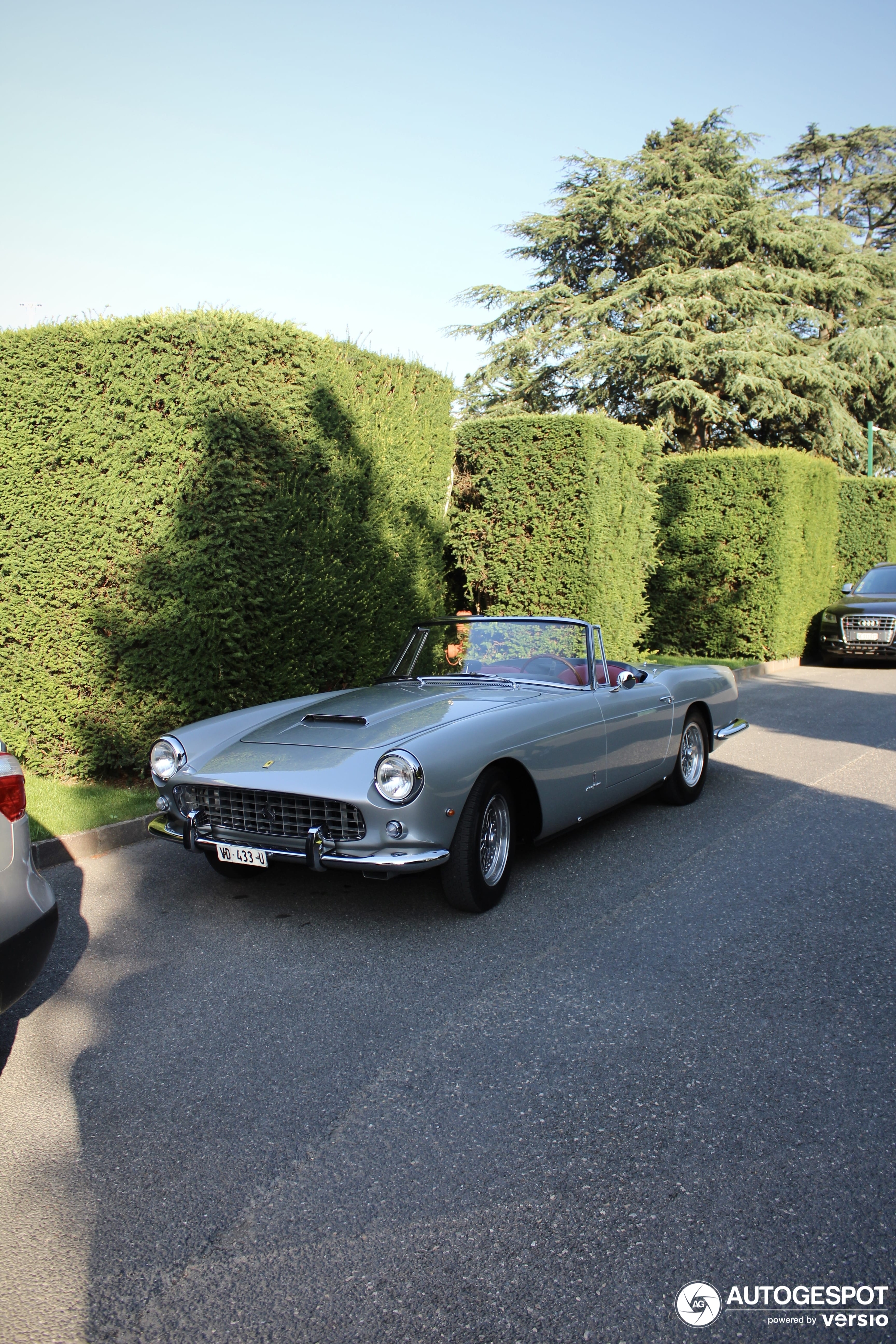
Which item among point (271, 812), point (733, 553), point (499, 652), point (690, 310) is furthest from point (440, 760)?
point (690, 310)

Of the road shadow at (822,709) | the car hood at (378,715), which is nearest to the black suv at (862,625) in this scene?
the road shadow at (822,709)

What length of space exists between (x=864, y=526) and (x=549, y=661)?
1941 cm

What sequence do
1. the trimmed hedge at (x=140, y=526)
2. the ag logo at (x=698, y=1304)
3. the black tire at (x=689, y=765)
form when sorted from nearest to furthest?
the ag logo at (x=698, y=1304) → the black tire at (x=689, y=765) → the trimmed hedge at (x=140, y=526)

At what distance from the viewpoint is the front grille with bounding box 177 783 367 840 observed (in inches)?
169

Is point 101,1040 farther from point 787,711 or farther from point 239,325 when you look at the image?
point 787,711

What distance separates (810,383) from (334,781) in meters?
27.4

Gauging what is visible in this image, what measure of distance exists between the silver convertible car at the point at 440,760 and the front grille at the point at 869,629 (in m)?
12.0

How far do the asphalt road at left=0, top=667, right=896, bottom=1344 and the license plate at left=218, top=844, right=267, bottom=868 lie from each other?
1.12ft

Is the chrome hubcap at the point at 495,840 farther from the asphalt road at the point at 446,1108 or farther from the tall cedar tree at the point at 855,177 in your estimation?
the tall cedar tree at the point at 855,177

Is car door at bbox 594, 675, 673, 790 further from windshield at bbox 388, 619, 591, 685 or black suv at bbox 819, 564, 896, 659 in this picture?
black suv at bbox 819, 564, 896, 659

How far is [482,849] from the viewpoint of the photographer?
15.4 feet

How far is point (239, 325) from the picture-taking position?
24.9 ft

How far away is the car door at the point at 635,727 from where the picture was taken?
224 inches

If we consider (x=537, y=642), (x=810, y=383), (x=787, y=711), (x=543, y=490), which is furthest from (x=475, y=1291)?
(x=810, y=383)
